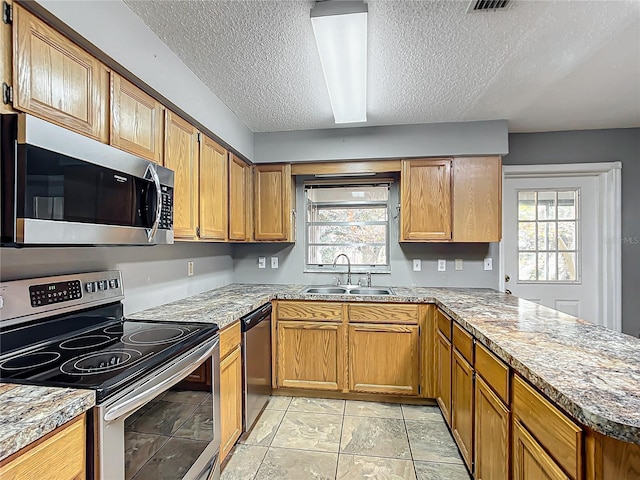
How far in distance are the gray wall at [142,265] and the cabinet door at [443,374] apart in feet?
6.46

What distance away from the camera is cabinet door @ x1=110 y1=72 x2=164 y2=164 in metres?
1.49

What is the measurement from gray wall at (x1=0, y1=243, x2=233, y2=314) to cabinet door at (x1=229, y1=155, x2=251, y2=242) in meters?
0.32

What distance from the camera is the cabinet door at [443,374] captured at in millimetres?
2258

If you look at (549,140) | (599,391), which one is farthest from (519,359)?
(549,140)

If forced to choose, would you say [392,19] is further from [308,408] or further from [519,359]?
[308,408]

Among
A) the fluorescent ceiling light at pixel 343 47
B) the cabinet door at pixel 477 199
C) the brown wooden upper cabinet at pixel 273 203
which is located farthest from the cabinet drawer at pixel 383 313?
the fluorescent ceiling light at pixel 343 47

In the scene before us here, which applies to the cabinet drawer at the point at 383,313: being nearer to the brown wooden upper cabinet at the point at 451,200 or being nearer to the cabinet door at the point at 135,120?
the brown wooden upper cabinet at the point at 451,200

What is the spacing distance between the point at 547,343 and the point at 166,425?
5.24 feet

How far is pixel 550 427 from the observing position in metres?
1.03

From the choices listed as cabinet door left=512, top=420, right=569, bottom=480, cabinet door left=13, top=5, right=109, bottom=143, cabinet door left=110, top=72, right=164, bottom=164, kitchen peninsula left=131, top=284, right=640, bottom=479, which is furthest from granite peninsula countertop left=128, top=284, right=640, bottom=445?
cabinet door left=13, top=5, right=109, bottom=143

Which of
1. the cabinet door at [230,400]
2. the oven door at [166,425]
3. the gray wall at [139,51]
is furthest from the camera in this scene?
the cabinet door at [230,400]

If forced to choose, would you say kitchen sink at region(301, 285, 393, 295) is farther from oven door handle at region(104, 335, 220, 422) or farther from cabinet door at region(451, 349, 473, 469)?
oven door handle at region(104, 335, 220, 422)

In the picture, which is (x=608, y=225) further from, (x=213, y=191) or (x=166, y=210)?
(x=166, y=210)

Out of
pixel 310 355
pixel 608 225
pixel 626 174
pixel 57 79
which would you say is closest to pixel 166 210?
pixel 57 79
